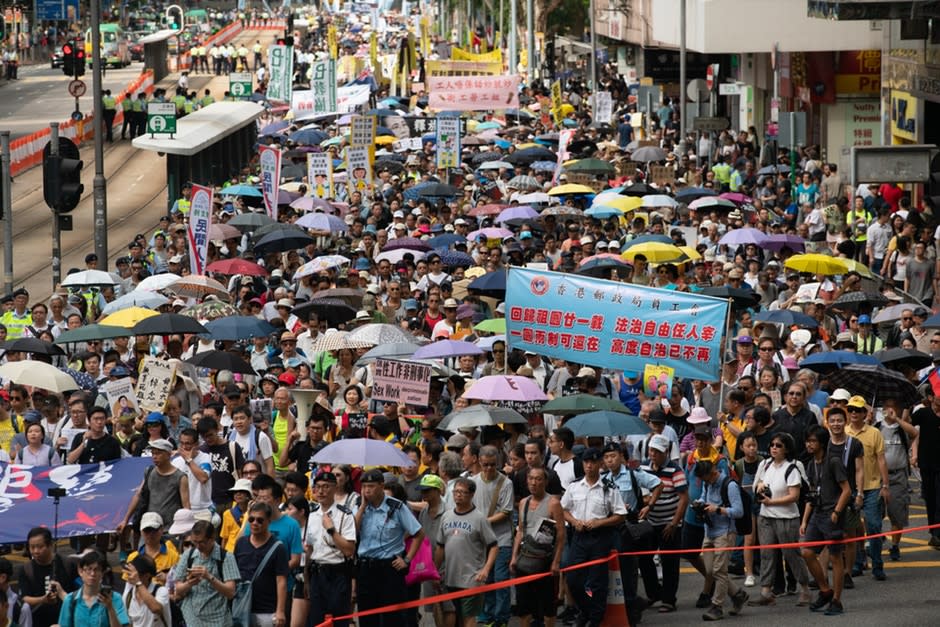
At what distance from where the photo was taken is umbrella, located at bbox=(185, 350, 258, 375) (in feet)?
58.9

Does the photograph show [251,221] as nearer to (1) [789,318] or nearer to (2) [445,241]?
(2) [445,241]

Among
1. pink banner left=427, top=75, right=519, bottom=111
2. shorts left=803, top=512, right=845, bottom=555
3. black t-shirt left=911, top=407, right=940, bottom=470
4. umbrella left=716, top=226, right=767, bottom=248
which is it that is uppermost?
pink banner left=427, top=75, right=519, bottom=111

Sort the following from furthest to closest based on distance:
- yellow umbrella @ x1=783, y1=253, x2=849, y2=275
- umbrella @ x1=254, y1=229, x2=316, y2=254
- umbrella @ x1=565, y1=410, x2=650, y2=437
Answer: umbrella @ x1=254, y1=229, x2=316, y2=254, yellow umbrella @ x1=783, y1=253, x2=849, y2=275, umbrella @ x1=565, y1=410, x2=650, y2=437

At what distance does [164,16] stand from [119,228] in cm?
12090

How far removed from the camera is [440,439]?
14.9 meters

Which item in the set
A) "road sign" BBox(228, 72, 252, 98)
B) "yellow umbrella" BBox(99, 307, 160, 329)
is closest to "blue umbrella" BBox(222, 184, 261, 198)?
"yellow umbrella" BBox(99, 307, 160, 329)

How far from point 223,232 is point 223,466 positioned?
47.2ft

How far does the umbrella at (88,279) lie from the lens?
902 inches

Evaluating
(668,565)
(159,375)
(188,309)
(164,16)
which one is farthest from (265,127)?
(164,16)

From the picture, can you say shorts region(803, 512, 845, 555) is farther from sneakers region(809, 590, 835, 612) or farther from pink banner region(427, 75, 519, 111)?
pink banner region(427, 75, 519, 111)

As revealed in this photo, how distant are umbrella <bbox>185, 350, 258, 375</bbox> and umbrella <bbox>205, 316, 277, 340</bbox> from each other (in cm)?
115

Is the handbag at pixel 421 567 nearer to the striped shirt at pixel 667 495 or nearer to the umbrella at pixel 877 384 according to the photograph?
the striped shirt at pixel 667 495

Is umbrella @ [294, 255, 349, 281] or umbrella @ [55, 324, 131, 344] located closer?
umbrella @ [55, 324, 131, 344]

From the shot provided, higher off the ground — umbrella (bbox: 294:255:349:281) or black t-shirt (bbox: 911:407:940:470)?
umbrella (bbox: 294:255:349:281)
